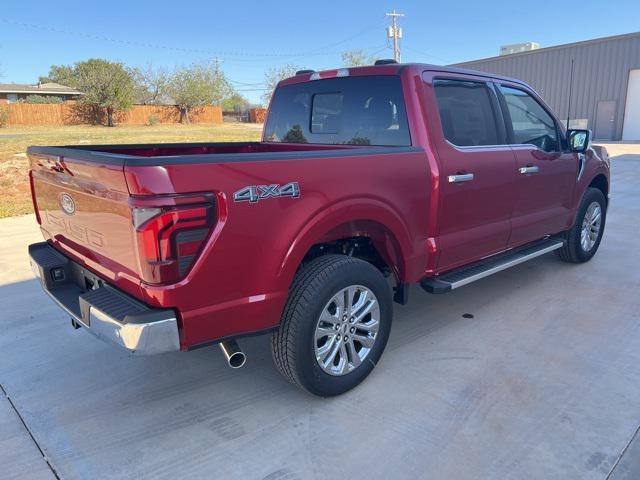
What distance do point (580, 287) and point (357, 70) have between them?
2.98 m

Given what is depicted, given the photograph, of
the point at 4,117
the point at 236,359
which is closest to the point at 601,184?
the point at 236,359

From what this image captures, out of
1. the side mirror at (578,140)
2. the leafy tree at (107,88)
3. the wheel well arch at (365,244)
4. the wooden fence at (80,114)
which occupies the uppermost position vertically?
the leafy tree at (107,88)

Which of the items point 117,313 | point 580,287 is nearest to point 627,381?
point 580,287

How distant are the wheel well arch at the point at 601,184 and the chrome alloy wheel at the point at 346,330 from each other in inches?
138

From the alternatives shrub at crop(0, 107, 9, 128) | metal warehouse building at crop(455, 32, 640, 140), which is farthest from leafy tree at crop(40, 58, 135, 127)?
metal warehouse building at crop(455, 32, 640, 140)

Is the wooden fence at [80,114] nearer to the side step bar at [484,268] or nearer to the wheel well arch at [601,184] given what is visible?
the wheel well arch at [601,184]

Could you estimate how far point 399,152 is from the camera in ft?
10.1

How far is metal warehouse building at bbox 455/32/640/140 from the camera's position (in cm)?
2814

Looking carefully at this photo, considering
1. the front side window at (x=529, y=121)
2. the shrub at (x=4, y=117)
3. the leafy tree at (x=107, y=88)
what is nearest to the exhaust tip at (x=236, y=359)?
the front side window at (x=529, y=121)

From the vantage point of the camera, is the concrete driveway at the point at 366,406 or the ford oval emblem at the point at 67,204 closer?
the concrete driveway at the point at 366,406

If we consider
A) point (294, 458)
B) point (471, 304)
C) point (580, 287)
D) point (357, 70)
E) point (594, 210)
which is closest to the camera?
point (294, 458)

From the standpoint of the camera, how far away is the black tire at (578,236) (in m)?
5.14

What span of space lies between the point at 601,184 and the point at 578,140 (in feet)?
3.65

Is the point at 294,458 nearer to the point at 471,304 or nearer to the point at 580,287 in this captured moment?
the point at 471,304
